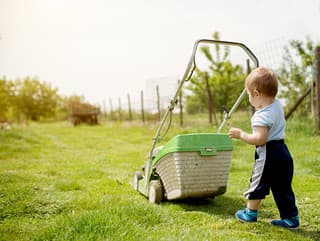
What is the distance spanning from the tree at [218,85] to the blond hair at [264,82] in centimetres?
890

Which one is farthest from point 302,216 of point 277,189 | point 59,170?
point 59,170

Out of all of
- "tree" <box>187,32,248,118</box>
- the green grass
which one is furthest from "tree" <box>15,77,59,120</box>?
the green grass

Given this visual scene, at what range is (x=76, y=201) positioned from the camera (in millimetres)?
3941

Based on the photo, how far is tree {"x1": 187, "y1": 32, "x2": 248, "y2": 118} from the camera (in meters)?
12.6

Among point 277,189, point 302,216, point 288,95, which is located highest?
→ point 288,95

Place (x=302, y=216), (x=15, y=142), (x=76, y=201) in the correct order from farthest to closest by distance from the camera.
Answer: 1. (x=15, y=142)
2. (x=76, y=201)
3. (x=302, y=216)

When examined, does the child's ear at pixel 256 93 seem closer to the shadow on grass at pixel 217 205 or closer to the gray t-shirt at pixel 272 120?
the gray t-shirt at pixel 272 120

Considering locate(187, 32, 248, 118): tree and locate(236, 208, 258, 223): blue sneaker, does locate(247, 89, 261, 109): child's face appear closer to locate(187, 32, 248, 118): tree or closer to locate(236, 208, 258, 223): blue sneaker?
locate(236, 208, 258, 223): blue sneaker

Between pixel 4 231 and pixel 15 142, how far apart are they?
773 cm

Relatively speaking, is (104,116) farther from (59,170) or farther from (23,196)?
(23,196)

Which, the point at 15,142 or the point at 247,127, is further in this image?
the point at 15,142

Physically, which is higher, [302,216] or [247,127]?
[247,127]

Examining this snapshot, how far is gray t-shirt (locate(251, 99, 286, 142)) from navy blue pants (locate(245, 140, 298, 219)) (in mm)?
66

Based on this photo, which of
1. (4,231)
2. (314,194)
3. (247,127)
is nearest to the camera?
(4,231)
